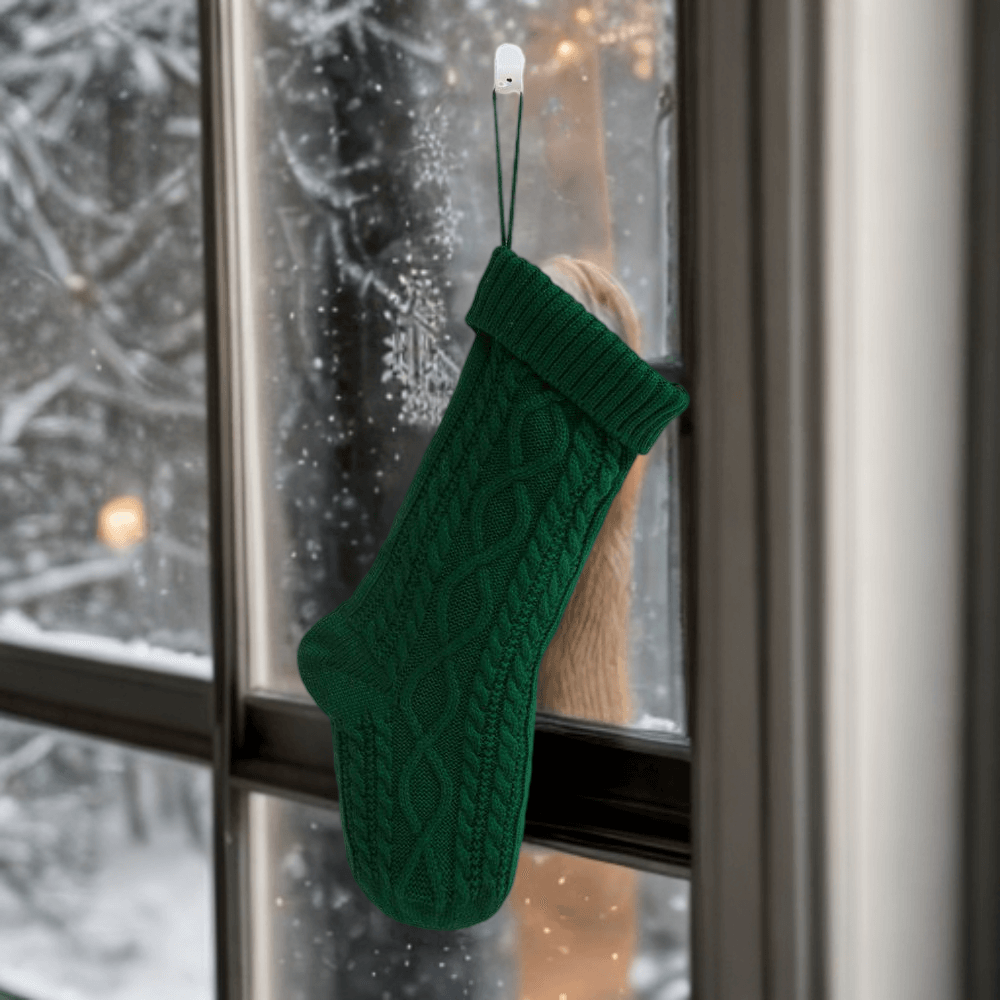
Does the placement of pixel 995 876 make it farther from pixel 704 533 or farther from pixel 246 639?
pixel 246 639

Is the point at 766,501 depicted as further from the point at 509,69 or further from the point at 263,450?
the point at 263,450

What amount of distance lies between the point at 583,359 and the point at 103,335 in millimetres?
943

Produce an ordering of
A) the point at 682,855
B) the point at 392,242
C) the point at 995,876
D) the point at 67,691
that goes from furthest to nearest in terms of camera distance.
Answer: the point at 67,691 → the point at 392,242 → the point at 682,855 → the point at 995,876

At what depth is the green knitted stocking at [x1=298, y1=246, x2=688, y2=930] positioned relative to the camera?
2.72 feet

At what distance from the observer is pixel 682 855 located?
96cm

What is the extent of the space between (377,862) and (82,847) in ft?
2.94

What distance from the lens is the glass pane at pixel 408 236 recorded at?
1.00 metres

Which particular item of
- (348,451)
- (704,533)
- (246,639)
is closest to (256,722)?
(246,639)

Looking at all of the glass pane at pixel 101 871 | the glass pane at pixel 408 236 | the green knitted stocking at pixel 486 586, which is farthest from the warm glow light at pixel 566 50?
the glass pane at pixel 101 871

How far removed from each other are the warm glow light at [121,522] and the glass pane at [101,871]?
1.04 feet

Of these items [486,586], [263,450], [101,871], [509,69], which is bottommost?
[101,871]

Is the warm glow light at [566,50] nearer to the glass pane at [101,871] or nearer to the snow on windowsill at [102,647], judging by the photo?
the snow on windowsill at [102,647]

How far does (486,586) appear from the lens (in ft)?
2.78

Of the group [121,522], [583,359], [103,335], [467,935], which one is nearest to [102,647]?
[121,522]
